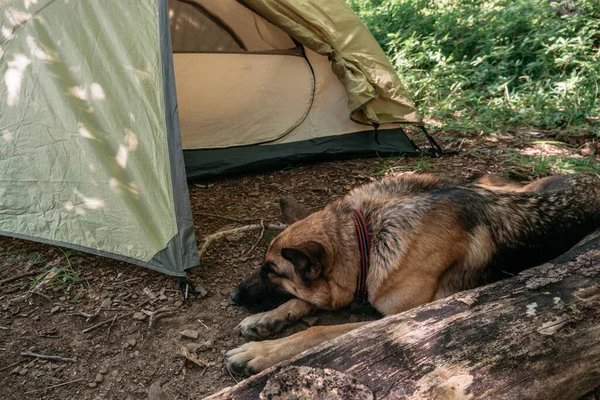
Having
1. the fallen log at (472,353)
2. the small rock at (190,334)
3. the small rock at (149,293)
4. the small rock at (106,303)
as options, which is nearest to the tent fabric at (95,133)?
the small rock at (149,293)

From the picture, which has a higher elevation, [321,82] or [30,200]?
[321,82]

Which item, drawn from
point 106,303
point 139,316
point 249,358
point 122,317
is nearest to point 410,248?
point 249,358

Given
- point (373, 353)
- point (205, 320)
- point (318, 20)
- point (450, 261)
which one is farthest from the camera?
point (318, 20)

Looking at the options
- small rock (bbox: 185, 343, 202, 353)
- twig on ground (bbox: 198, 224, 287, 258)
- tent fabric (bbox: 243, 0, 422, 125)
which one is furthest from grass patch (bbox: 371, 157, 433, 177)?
small rock (bbox: 185, 343, 202, 353)

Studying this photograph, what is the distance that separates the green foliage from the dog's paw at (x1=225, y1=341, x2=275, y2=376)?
165 inches

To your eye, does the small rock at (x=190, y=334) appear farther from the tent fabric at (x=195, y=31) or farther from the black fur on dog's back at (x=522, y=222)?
the tent fabric at (x=195, y=31)

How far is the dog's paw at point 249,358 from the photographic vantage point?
2240 millimetres

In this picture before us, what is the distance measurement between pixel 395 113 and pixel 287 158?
4.17ft

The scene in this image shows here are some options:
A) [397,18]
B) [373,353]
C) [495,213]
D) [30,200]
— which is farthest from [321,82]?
[397,18]

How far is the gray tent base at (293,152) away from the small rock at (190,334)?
6.40ft

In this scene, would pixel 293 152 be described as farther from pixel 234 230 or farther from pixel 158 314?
pixel 158 314

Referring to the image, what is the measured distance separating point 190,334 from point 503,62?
6.00m

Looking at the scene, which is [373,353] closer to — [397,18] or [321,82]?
[321,82]

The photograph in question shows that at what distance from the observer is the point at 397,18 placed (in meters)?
8.27
